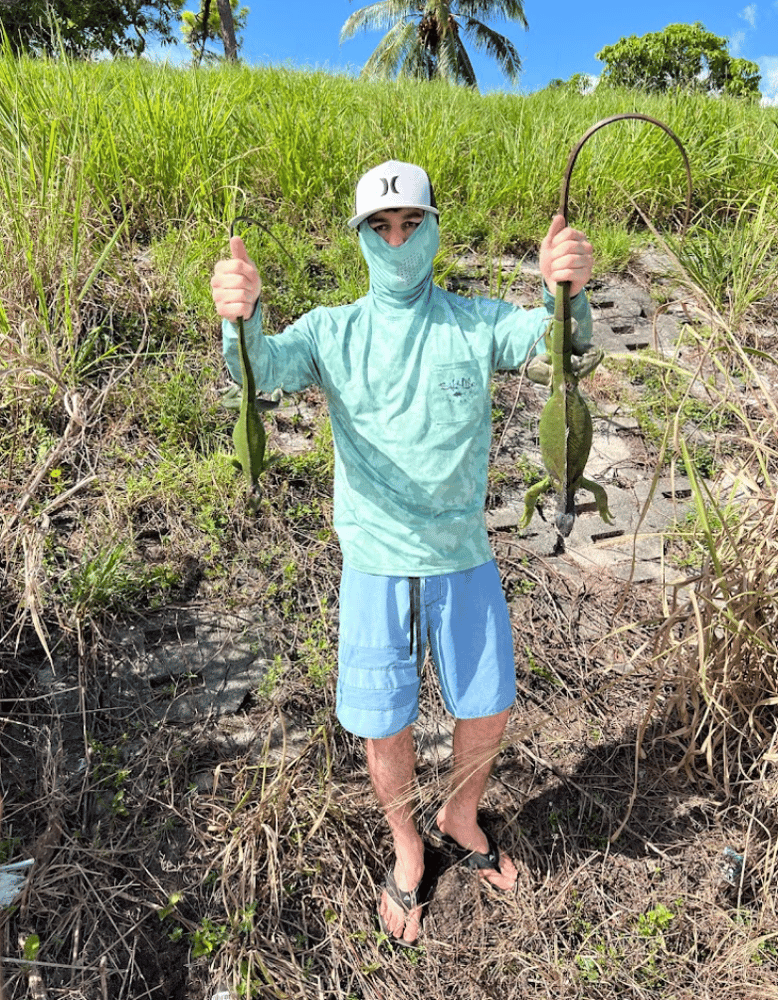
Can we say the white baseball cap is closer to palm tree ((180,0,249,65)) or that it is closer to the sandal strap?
the sandal strap

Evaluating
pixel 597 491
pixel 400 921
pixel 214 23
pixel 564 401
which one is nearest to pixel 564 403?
pixel 564 401

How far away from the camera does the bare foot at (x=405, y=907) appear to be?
6.83ft

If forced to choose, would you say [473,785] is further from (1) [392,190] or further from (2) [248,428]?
(1) [392,190]

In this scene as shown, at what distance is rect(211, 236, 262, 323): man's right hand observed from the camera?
55.6 inches

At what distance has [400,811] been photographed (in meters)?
2.01

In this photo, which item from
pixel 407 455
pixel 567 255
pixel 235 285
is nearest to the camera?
pixel 567 255

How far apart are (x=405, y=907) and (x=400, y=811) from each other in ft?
1.10

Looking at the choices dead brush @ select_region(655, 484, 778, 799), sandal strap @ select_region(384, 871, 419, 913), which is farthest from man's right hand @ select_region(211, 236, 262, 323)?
sandal strap @ select_region(384, 871, 419, 913)

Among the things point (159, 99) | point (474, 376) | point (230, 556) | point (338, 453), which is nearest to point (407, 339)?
point (474, 376)

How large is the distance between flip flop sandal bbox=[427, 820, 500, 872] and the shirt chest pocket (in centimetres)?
137

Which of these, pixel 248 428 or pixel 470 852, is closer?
pixel 248 428

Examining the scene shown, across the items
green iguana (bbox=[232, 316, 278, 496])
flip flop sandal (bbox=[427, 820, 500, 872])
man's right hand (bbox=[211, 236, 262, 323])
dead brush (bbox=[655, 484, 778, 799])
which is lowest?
flip flop sandal (bbox=[427, 820, 500, 872])

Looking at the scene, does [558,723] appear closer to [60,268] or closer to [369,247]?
[369,247]

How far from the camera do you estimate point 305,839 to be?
217 cm
